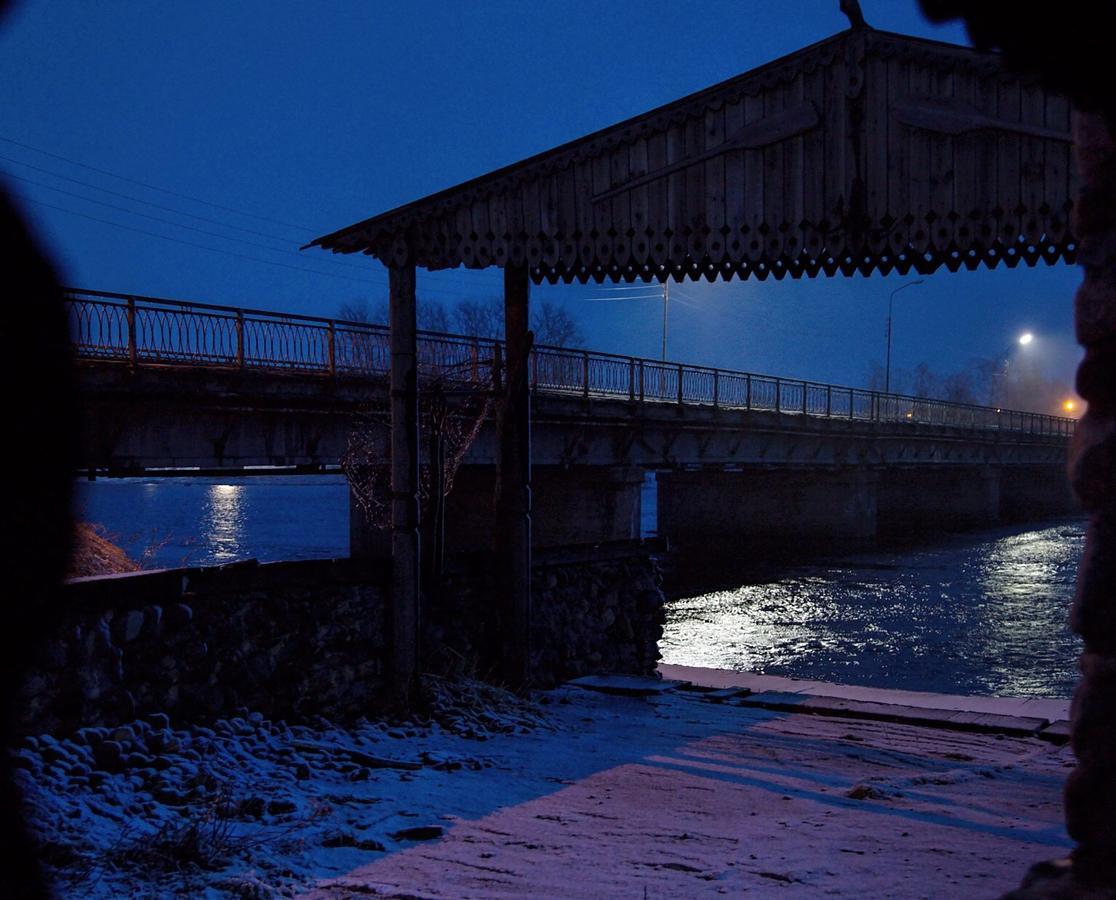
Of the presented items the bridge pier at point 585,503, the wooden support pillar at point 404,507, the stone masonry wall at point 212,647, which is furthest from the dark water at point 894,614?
the bridge pier at point 585,503

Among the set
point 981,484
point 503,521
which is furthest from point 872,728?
point 981,484

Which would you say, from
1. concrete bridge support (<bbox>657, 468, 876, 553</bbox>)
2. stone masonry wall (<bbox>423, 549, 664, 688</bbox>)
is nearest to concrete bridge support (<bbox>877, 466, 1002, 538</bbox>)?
concrete bridge support (<bbox>657, 468, 876, 553</bbox>)

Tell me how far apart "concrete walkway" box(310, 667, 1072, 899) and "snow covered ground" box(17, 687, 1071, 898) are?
21 mm

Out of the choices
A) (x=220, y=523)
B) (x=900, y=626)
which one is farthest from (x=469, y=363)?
(x=220, y=523)

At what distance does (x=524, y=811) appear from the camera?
656cm

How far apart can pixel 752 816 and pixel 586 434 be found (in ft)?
84.0

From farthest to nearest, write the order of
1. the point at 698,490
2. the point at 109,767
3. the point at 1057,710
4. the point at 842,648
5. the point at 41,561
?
the point at 698,490
the point at 842,648
the point at 1057,710
the point at 109,767
the point at 41,561

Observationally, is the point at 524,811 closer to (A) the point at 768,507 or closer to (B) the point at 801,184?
(B) the point at 801,184

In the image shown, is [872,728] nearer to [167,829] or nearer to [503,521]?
[503,521]

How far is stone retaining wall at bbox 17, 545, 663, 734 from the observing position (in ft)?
21.9

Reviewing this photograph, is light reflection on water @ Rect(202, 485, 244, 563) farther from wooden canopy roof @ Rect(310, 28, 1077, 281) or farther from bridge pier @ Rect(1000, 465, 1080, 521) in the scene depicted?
bridge pier @ Rect(1000, 465, 1080, 521)

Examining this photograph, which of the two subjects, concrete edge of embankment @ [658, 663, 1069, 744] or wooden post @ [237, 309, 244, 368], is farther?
wooden post @ [237, 309, 244, 368]

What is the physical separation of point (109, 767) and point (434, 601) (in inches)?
164

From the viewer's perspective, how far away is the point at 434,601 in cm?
1012
